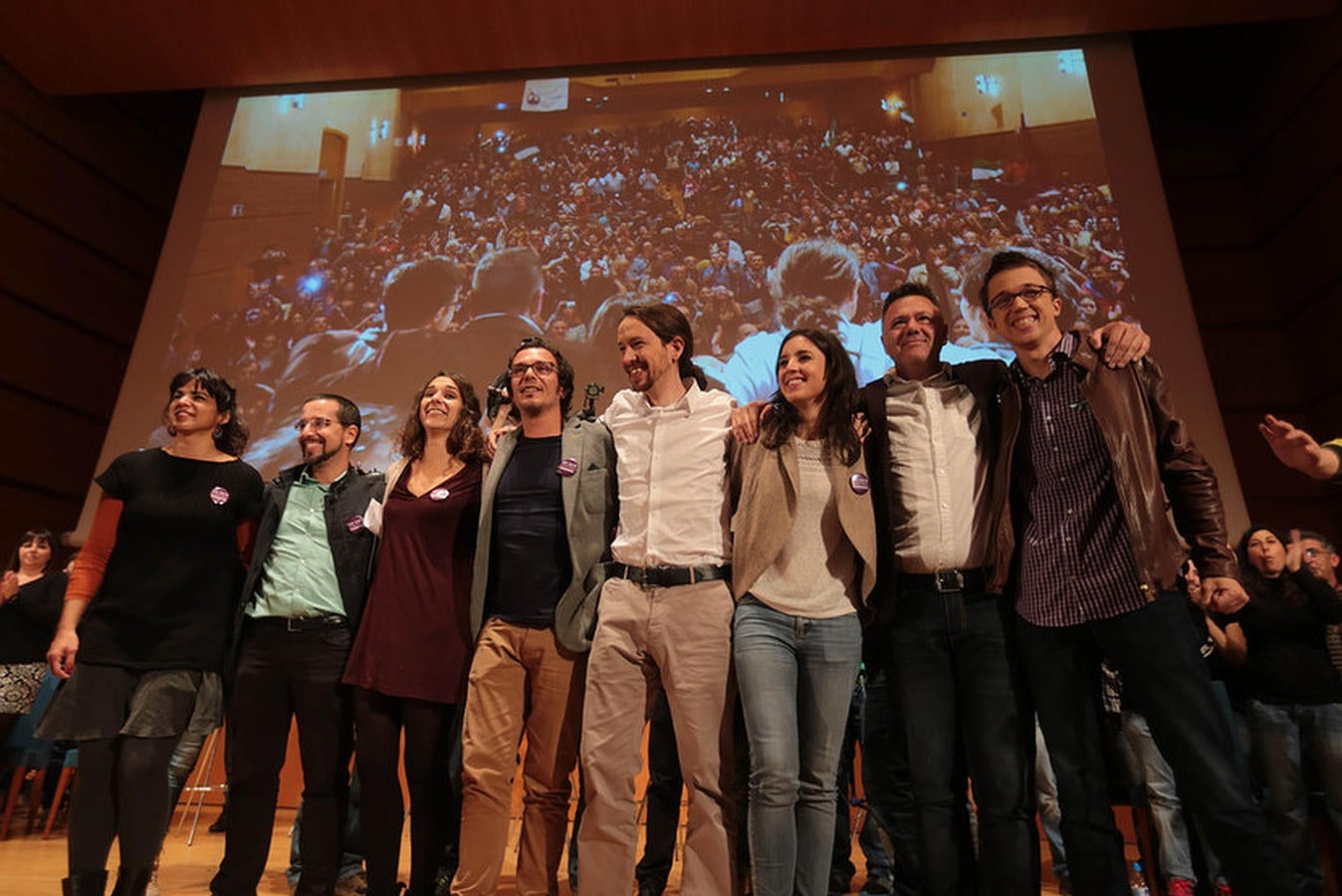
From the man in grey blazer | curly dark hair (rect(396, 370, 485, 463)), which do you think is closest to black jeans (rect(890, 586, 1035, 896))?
the man in grey blazer

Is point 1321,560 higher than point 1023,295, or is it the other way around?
point 1023,295

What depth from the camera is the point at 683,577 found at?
6.24 ft

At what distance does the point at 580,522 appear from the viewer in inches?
81.0

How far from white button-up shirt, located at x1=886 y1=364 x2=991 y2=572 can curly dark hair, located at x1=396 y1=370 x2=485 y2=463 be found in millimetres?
1103

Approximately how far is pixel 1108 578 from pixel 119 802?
2.20 metres

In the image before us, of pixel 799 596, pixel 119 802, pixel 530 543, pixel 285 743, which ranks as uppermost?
pixel 530 543

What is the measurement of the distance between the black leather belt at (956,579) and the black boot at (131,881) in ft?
6.09

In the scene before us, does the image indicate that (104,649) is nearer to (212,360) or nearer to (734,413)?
(734,413)

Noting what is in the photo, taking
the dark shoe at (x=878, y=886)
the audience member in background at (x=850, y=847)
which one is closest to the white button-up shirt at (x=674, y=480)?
the audience member in background at (x=850, y=847)

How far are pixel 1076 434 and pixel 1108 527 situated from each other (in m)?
0.20

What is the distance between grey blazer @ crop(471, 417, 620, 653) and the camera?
197 centimetres

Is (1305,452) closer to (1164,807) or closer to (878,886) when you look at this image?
(1164,807)

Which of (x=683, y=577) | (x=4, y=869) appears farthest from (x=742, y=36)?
(x=4, y=869)

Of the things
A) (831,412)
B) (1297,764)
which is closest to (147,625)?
(831,412)
